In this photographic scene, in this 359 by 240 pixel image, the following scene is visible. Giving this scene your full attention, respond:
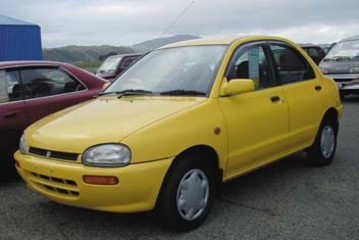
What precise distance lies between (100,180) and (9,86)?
270cm

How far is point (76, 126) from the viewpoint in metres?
4.16

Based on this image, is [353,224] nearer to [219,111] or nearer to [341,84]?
[219,111]

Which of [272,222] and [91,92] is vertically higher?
[91,92]

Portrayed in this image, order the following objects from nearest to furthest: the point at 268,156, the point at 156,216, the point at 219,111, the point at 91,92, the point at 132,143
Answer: the point at 132,143 < the point at 156,216 < the point at 219,111 < the point at 268,156 < the point at 91,92

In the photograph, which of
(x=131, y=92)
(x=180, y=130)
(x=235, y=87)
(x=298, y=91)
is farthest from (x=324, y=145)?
(x=180, y=130)

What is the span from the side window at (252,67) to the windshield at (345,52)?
8.98m

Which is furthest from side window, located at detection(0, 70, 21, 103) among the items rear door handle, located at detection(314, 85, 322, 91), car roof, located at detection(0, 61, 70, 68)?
rear door handle, located at detection(314, 85, 322, 91)

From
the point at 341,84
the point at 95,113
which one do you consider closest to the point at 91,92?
the point at 95,113

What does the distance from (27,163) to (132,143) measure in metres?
1.02

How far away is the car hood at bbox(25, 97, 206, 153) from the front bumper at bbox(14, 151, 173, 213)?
6.7 inches

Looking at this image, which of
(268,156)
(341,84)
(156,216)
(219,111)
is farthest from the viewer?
(341,84)

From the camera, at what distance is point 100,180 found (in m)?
3.75

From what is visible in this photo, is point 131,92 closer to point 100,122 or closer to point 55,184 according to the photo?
point 100,122

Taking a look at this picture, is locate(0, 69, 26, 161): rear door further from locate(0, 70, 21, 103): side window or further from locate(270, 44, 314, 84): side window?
locate(270, 44, 314, 84): side window
